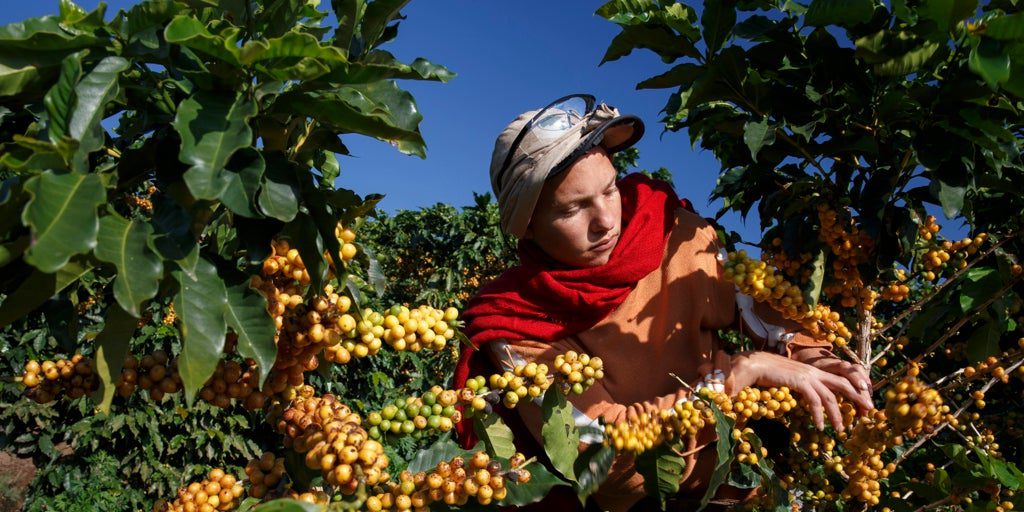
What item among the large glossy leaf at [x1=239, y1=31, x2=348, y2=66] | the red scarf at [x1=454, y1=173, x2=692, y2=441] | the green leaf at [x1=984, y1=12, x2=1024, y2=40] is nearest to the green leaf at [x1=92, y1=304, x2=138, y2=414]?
the large glossy leaf at [x1=239, y1=31, x2=348, y2=66]

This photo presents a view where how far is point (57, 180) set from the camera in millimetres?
901

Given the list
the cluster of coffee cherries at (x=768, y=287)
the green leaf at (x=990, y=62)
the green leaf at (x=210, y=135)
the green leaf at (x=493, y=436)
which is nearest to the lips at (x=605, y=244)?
the cluster of coffee cherries at (x=768, y=287)

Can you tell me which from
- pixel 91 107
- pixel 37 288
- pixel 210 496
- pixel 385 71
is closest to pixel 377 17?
pixel 385 71

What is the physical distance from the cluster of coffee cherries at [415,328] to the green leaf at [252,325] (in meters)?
0.26

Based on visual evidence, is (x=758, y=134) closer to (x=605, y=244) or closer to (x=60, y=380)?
(x=605, y=244)

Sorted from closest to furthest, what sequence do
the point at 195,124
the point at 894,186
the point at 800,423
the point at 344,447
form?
the point at 195,124, the point at 344,447, the point at 894,186, the point at 800,423

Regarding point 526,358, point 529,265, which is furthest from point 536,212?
point 526,358

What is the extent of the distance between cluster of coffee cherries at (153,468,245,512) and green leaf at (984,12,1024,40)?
6.29 ft

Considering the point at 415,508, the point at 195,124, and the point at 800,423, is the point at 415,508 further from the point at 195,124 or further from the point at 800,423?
the point at 800,423

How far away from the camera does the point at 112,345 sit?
1.13 metres

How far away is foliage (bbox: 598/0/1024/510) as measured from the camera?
1.64m

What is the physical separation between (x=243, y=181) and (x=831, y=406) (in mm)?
1541

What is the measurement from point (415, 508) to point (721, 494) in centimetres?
130

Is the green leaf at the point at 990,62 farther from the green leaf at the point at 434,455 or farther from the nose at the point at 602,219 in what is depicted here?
the green leaf at the point at 434,455
